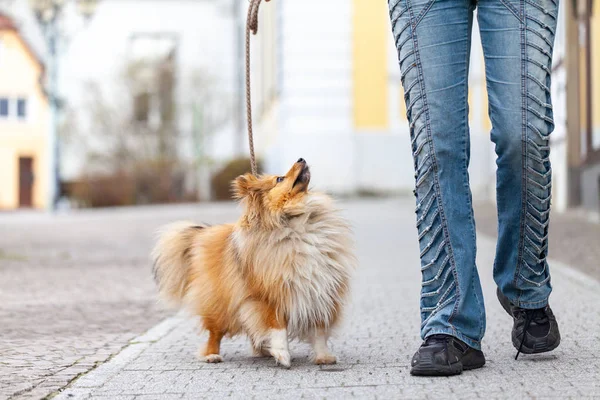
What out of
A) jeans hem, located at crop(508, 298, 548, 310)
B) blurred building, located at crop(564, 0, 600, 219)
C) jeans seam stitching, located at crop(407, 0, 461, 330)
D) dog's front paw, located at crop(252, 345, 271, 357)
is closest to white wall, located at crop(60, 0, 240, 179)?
blurred building, located at crop(564, 0, 600, 219)

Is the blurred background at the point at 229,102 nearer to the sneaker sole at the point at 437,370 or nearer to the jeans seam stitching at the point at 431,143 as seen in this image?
the jeans seam stitching at the point at 431,143

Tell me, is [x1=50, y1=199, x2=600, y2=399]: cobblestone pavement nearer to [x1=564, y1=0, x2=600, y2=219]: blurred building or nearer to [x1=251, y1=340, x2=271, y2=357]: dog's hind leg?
[x1=251, y1=340, x2=271, y2=357]: dog's hind leg

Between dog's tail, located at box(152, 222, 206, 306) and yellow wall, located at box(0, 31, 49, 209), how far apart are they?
125ft

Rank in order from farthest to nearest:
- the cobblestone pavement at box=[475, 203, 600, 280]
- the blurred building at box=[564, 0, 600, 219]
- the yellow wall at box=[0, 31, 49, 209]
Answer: the yellow wall at box=[0, 31, 49, 209] < the blurred building at box=[564, 0, 600, 219] < the cobblestone pavement at box=[475, 203, 600, 280]

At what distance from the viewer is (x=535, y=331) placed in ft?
12.8

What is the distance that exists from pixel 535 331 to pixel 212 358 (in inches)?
54.7

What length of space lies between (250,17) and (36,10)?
17136 millimetres

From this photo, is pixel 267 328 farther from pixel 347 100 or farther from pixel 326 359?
pixel 347 100

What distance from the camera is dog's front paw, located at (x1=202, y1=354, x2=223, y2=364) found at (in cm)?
436

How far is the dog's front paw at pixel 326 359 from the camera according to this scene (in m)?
4.14

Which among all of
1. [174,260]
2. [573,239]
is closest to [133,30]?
[573,239]

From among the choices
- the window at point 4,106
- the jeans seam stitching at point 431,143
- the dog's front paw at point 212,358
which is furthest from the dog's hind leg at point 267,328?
the window at point 4,106

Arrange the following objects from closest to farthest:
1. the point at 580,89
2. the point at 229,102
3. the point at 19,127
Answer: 1. the point at 580,89
2. the point at 229,102
3. the point at 19,127

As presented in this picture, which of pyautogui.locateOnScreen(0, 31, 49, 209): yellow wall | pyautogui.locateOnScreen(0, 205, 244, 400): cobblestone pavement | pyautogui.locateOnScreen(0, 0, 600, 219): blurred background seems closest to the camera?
pyautogui.locateOnScreen(0, 205, 244, 400): cobblestone pavement
